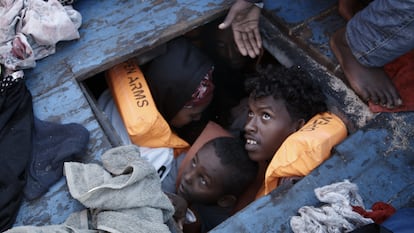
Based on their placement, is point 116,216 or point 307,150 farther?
point 307,150

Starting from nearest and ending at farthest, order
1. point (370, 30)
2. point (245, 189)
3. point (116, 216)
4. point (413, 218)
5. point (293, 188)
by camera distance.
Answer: point (413, 218) < point (116, 216) < point (293, 188) < point (370, 30) < point (245, 189)

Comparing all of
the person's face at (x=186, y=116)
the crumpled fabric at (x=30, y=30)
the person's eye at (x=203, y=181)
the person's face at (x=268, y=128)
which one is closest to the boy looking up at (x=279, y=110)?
the person's face at (x=268, y=128)

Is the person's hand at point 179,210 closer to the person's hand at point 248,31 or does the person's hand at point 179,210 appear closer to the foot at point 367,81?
the person's hand at point 248,31

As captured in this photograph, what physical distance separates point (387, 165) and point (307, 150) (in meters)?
0.35

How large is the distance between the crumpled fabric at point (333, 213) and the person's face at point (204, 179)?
64cm

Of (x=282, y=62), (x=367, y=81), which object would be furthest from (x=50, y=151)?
(x=367, y=81)

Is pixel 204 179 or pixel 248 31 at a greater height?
pixel 248 31

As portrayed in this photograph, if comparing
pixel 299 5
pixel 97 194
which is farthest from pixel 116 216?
pixel 299 5

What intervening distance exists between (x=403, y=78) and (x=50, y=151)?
164cm

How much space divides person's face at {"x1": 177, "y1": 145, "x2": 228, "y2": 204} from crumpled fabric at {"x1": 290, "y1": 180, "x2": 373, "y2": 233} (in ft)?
2.08

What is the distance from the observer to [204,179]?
8.02ft

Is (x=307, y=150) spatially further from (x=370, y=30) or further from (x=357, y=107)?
(x=370, y=30)

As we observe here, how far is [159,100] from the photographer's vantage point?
2.65 meters

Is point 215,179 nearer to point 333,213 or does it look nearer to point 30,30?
point 333,213
